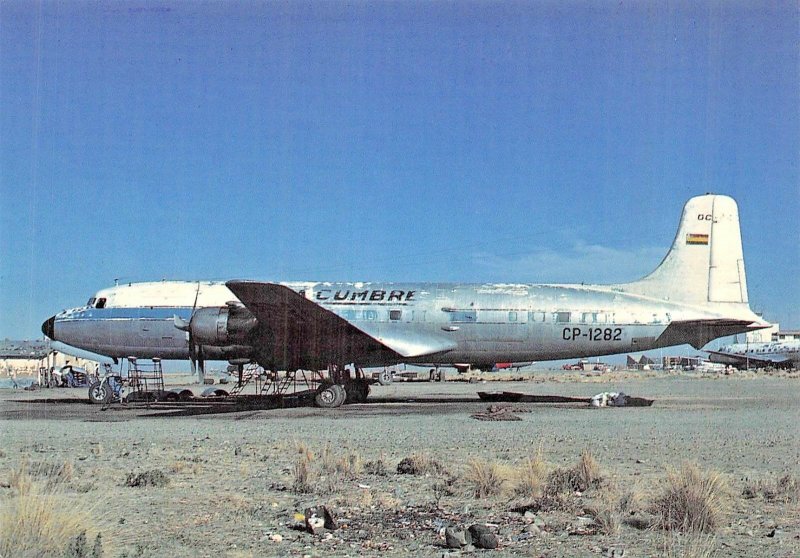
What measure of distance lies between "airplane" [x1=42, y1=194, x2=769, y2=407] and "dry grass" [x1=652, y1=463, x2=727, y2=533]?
16.5 m

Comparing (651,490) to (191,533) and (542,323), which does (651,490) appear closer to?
(191,533)

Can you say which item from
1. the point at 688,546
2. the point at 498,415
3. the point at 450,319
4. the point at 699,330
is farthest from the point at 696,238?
the point at 688,546

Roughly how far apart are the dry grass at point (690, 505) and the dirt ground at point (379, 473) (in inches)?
5.7

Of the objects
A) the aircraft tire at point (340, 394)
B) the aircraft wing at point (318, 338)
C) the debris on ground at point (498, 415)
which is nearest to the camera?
the debris on ground at point (498, 415)

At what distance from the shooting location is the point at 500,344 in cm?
2580

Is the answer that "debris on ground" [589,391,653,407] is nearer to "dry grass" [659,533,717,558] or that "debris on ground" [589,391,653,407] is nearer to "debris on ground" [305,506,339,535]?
"dry grass" [659,533,717,558]

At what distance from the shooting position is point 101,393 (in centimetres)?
2672

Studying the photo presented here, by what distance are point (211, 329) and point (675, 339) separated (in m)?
15.7

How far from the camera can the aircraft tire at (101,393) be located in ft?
87.0

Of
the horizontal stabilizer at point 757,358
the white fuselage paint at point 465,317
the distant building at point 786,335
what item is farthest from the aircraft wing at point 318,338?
the distant building at point 786,335

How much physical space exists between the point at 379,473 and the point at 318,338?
46.3ft

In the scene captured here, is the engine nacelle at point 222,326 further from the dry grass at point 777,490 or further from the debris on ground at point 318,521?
the dry grass at point 777,490

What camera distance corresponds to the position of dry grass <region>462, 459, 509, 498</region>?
30.1 feet

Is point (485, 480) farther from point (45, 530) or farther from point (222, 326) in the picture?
point (222, 326)
